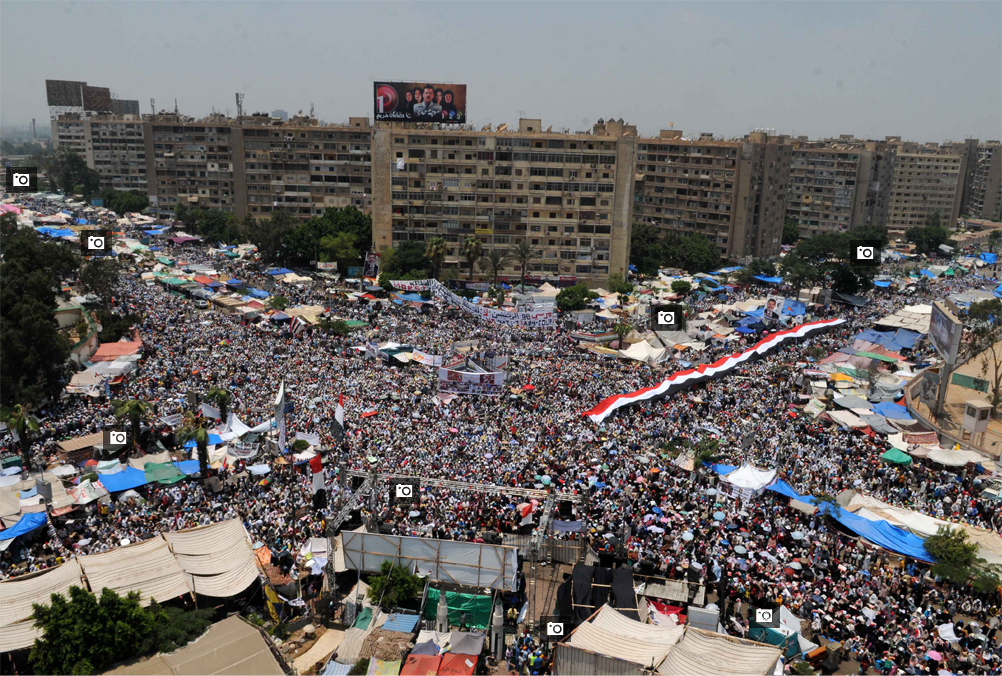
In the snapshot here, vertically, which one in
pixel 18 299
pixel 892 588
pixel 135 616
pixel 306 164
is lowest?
pixel 892 588

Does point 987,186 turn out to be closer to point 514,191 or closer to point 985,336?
point 514,191

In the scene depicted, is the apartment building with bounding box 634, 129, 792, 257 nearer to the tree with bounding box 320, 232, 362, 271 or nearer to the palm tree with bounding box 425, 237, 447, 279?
the palm tree with bounding box 425, 237, 447, 279

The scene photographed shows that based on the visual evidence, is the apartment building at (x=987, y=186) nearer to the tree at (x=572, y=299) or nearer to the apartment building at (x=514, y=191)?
the apartment building at (x=514, y=191)

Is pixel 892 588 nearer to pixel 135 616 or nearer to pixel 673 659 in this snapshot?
pixel 673 659

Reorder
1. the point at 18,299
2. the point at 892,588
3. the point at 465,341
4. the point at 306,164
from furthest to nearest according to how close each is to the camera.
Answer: the point at 306,164 → the point at 465,341 → the point at 18,299 → the point at 892,588

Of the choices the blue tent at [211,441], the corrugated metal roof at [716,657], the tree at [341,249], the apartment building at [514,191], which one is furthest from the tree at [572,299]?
the corrugated metal roof at [716,657]

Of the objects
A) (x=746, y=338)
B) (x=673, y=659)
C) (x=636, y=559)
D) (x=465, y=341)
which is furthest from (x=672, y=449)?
(x=746, y=338)
